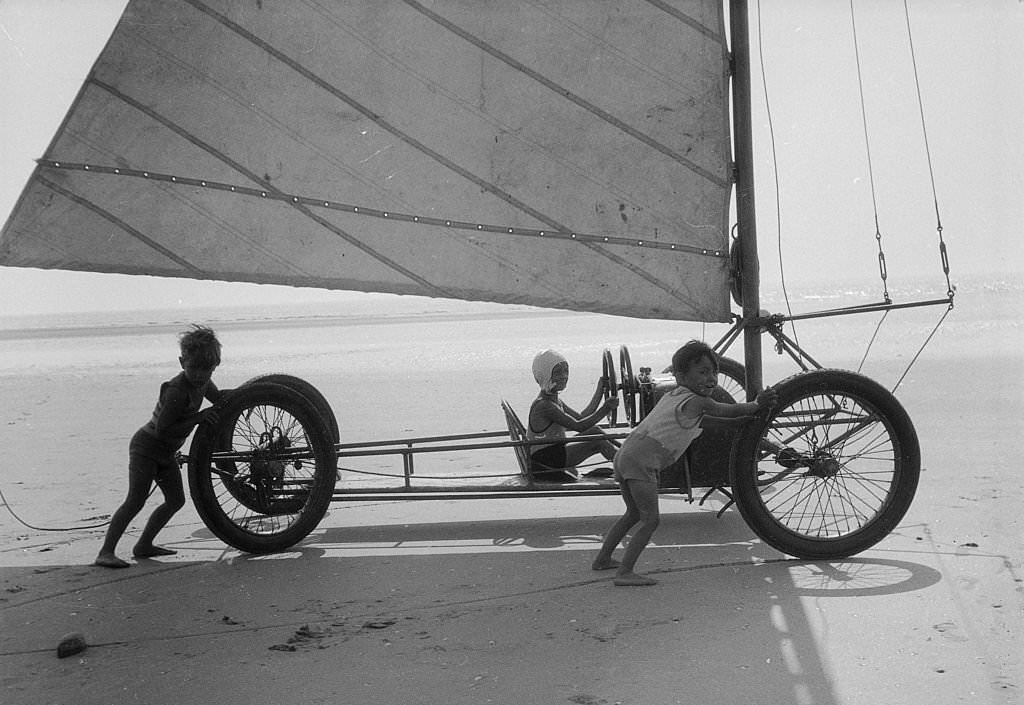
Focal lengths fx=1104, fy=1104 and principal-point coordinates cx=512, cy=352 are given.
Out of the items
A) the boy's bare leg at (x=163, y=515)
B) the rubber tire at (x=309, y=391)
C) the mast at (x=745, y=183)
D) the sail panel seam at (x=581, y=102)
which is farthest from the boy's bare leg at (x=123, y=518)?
the mast at (x=745, y=183)

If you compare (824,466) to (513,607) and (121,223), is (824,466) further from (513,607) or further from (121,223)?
(121,223)

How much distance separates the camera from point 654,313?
229 inches

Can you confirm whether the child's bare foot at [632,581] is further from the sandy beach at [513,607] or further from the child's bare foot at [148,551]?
the child's bare foot at [148,551]

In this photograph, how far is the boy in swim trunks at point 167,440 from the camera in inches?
215

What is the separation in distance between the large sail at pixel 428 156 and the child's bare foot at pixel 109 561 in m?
1.43

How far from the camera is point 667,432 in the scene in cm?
503

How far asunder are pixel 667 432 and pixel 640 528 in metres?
0.47

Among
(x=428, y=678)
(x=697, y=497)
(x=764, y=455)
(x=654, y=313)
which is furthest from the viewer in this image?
(x=697, y=497)

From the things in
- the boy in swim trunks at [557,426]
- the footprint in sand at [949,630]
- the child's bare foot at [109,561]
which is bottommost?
the footprint in sand at [949,630]

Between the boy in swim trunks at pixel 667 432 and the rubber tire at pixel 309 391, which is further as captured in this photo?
the rubber tire at pixel 309 391

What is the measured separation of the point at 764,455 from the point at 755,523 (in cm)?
50

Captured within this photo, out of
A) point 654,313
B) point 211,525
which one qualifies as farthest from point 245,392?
point 654,313

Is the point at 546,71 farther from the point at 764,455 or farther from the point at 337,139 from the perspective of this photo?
the point at 764,455

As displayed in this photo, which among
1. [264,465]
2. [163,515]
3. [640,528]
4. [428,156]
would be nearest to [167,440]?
[163,515]
